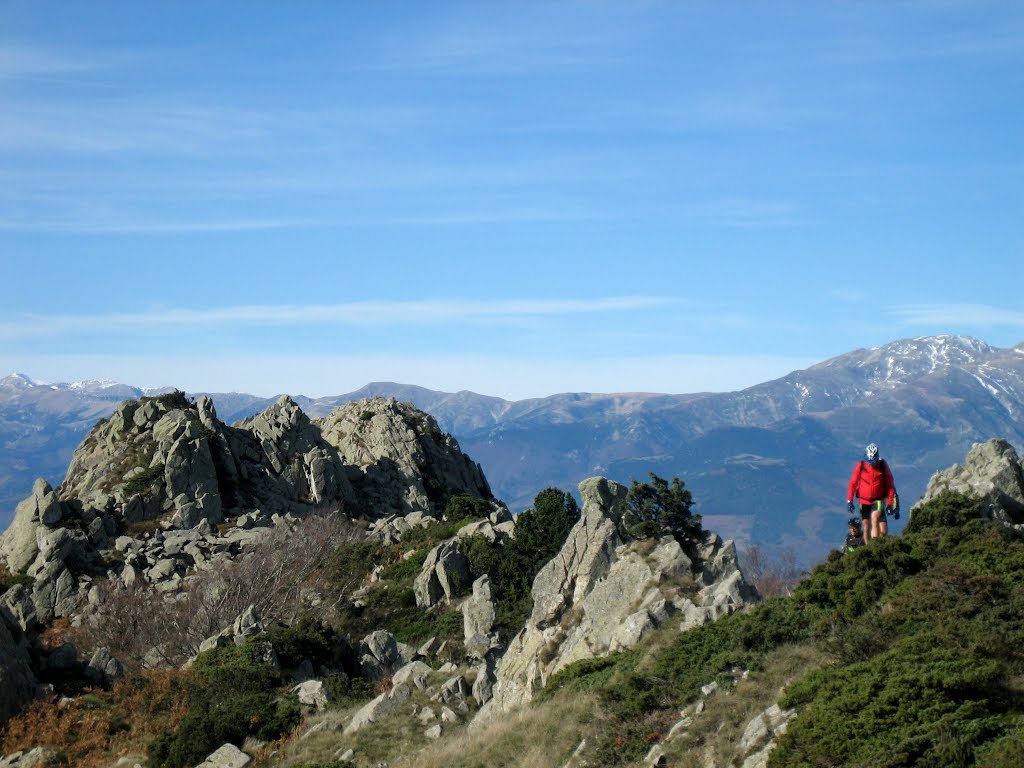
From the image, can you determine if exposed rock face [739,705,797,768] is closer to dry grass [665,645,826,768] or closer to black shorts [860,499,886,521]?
dry grass [665,645,826,768]

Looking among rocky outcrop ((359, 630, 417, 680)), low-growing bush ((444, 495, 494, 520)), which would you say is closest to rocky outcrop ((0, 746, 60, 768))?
rocky outcrop ((359, 630, 417, 680))

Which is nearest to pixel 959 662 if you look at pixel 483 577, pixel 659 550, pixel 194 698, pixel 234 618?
pixel 659 550

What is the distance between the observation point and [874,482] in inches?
1065

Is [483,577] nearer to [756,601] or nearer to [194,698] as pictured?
[194,698]

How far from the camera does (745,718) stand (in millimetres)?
20891

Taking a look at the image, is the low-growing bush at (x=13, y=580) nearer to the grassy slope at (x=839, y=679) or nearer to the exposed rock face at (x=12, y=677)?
the exposed rock face at (x=12, y=677)

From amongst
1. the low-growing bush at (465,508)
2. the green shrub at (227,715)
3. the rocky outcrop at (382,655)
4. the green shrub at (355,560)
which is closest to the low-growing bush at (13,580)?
the green shrub at (355,560)

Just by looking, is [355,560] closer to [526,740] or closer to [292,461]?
[292,461]

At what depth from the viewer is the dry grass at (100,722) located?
33.6 metres

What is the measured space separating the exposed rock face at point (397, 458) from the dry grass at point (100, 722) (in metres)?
38.1

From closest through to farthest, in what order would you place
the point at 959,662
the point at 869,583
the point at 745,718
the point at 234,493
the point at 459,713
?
the point at 959,662 → the point at 745,718 → the point at 869,583 → the point at 459,713 → the point at 234,493

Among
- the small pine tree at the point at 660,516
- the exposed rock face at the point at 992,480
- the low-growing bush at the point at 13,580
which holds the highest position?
the exposed rock face at the point at 992,480

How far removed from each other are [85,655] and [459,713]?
71.6 ft

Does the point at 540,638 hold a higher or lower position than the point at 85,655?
higher
